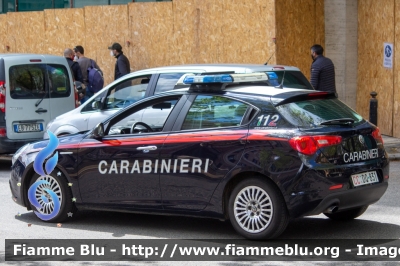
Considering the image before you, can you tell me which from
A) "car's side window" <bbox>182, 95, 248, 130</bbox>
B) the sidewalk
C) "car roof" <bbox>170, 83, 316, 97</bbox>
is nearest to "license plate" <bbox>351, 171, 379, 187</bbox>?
"car roof" <bbox>170, 83, 316, 97</bbox>

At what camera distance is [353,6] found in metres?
18.0

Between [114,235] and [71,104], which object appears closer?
[114,235]

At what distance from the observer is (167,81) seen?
40.4ft

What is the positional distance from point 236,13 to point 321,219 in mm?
9856

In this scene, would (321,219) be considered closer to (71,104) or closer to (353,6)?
(71,104)

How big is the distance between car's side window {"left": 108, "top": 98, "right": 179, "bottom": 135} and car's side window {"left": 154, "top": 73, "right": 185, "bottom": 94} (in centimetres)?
290

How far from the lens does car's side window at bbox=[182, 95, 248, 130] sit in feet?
27.8

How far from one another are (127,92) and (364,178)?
5.37 meters

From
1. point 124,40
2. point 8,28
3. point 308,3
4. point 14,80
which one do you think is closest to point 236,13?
point 308,3

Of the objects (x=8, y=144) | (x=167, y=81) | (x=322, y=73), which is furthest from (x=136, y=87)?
(x=322, y=73)

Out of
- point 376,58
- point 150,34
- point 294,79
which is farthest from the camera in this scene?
point 150,34

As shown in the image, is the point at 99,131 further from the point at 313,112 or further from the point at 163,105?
the point at 313,112

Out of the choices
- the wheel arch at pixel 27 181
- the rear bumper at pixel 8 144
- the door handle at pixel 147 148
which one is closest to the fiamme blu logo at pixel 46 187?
the wheel arch at pixel 27 181

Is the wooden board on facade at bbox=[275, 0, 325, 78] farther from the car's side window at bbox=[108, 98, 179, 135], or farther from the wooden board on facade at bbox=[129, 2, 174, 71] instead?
the car's side window at bbox=[108, 98, 179, 135]
